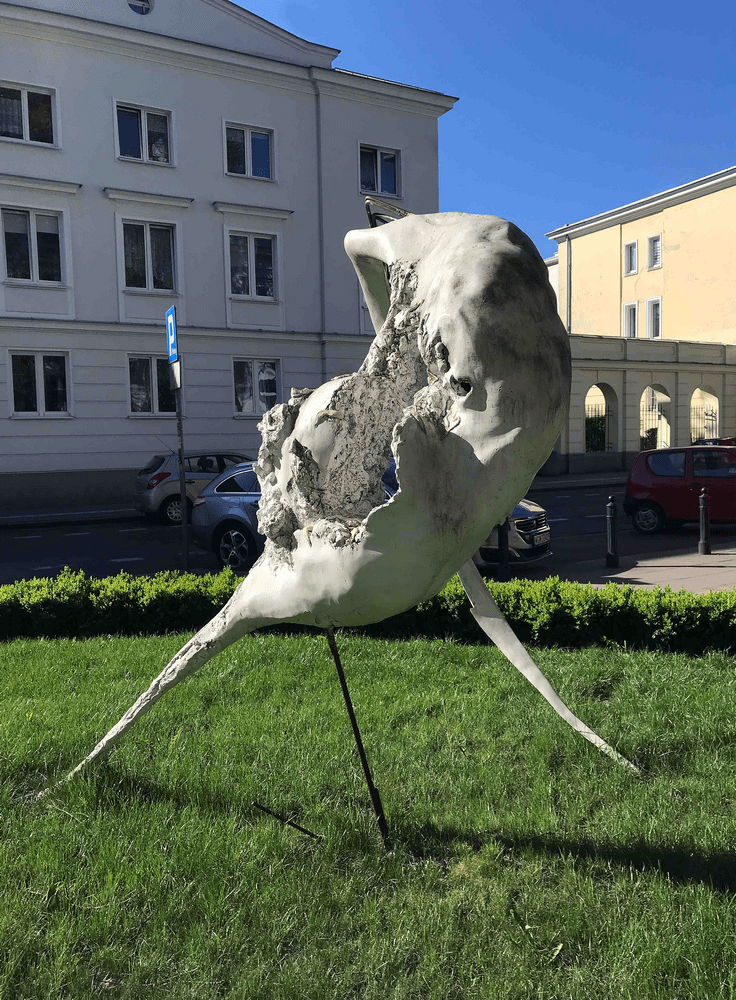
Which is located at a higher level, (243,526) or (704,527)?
(243,526)

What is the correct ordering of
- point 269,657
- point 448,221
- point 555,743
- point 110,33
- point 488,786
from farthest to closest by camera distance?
point 110,33, point 269,657, point 555,743, point 488,786, point 448,221

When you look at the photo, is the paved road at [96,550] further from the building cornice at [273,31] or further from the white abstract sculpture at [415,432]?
the building cornice at [273,31]

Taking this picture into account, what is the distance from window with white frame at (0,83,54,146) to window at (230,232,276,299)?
5.17 metres

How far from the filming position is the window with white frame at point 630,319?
3466 cm

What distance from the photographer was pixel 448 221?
2930 millimetres

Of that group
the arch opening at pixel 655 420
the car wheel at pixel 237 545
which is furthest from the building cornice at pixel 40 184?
the arch opening at pixel 655 420

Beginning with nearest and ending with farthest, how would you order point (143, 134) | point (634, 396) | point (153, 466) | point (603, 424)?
point (153, 466), point (143, 134), point (634, 396), point (603, 424)

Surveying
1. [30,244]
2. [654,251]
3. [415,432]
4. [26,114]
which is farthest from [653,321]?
[415,432]

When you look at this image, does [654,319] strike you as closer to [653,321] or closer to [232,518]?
[653,321]

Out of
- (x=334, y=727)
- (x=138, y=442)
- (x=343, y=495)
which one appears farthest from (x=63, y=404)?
(x=343, y=495)

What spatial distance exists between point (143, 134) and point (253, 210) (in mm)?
3339

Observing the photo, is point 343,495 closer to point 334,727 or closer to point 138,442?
point 334,727

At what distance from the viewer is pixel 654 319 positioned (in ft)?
112

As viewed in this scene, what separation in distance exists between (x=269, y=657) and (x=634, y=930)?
13.6 ft
